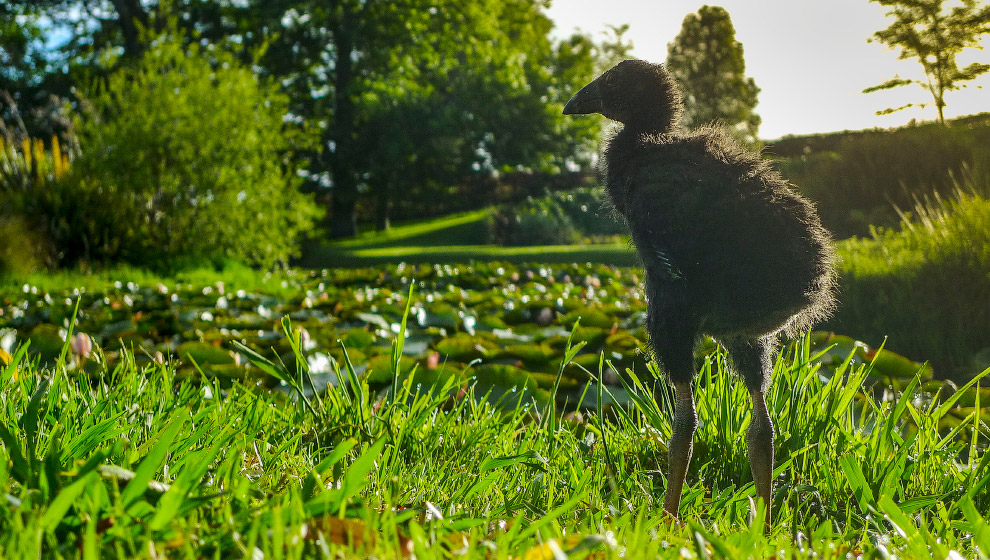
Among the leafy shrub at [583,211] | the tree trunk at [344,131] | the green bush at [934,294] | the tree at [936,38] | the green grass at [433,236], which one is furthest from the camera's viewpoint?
the tree trunk at [344,131]

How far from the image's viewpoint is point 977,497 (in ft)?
4.99

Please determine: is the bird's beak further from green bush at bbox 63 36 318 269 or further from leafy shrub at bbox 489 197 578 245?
leafy shrub at bbox 489 197 578 245

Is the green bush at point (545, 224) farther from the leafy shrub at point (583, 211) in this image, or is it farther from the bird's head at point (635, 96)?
the bird's head at point (635, 96)

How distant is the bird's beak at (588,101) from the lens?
1290mm

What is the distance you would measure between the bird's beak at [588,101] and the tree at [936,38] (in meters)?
1.96

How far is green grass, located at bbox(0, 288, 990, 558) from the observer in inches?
30.8

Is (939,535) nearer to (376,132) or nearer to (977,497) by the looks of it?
(977,497)

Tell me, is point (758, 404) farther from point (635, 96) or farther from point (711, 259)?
point (635, 96)

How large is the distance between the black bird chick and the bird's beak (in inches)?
5.6

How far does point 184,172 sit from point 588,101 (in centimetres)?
822

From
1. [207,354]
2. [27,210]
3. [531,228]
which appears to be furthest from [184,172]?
[531,228]

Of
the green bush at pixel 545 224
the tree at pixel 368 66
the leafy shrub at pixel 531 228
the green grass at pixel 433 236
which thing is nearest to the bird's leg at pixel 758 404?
the green bush at pixel 545 224

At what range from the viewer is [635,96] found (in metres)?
1.28

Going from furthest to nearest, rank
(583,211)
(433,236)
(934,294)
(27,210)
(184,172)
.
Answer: (433,236) < (583,211) < (184,172) < (27,210) < (934,294)
